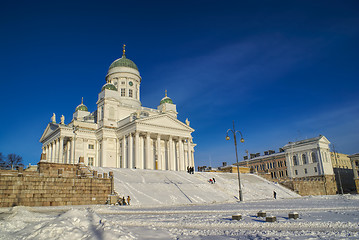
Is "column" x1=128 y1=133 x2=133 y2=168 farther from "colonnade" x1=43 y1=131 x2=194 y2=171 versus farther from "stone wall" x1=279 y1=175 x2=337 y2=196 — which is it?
"stone wall" x1=279 y1=175 x2=337 y2=196

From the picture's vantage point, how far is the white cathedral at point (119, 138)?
1992 inches

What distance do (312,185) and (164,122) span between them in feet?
107

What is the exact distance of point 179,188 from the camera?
33469 millimetres

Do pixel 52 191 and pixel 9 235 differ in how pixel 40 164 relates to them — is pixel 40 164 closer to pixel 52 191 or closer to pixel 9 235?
pixel 52 191

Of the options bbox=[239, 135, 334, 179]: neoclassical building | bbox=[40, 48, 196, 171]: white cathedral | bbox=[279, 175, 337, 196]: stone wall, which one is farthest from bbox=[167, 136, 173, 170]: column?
bbox=[239, 135, 334, 179]: neoclassical building

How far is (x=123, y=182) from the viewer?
3180cm

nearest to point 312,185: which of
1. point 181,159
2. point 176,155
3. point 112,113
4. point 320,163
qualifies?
point 320,163

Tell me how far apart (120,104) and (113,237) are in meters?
51.9

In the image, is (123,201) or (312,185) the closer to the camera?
(123,201)

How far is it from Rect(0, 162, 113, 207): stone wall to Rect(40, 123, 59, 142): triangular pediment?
28.0 m

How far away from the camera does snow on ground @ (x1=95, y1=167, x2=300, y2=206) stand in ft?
93.5

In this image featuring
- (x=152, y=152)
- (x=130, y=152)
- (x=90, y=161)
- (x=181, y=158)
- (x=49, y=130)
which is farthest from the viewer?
(x=49, y=130)

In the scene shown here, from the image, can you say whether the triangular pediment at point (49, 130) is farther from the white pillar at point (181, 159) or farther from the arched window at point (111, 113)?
the white pillar at point (181, 159)

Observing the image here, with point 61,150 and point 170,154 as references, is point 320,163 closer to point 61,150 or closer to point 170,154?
point 170,154
